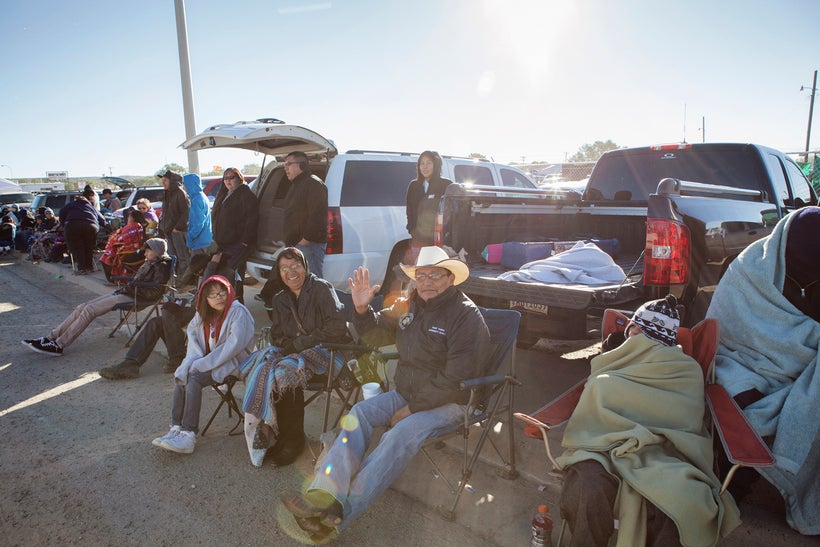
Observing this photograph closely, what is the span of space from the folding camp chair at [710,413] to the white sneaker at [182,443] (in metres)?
2.21

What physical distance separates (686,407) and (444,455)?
163 centimetres

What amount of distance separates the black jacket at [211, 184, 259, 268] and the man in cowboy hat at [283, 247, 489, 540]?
3484 millimetres

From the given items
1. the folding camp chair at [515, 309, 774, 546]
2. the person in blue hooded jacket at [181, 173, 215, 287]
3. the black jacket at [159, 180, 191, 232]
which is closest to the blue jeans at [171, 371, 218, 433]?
the folding camp chair at [515, 309, 774, 546]

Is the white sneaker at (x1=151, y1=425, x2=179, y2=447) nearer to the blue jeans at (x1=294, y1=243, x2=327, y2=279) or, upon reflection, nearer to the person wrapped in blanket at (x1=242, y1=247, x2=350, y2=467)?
the person wrapped in blanket at (x1=242, y1=247, x2=350, y2=467)

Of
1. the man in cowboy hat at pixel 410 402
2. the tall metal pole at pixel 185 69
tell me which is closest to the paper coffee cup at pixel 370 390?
the man in cowboy hat at pixel 410 402

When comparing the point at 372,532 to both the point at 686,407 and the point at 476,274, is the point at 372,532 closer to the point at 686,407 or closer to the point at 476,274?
the point at 686,407

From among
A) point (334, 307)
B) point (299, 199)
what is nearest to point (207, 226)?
point (299, 199)

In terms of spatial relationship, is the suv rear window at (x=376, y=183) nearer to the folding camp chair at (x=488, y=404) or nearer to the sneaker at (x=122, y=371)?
the sneaker at (x=122, y=371)

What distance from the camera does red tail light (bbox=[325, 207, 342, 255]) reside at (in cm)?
616

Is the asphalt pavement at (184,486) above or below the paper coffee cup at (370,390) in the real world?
below

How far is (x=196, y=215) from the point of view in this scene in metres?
7.31

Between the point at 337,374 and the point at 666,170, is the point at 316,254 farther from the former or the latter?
the point at 666,170

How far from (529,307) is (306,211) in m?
3.02

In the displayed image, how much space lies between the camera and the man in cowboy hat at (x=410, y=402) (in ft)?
8.41
